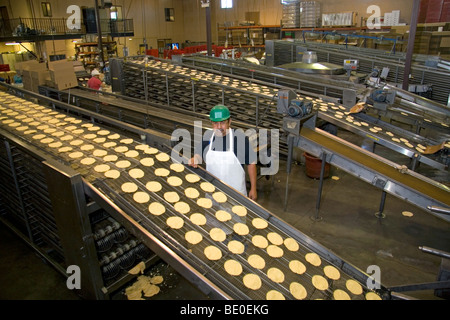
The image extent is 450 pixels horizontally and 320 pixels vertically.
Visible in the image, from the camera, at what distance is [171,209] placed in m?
2.33

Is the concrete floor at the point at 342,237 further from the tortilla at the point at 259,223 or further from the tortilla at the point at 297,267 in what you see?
the tortilla at the point at 259,223

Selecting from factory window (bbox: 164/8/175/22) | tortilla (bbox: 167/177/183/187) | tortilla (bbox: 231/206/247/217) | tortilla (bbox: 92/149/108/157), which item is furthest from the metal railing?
tortilla (bbox: 231/206/247/217)

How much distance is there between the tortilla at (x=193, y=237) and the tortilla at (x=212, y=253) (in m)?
0.08

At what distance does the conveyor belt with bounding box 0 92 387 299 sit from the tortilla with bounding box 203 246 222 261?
0.08 ft

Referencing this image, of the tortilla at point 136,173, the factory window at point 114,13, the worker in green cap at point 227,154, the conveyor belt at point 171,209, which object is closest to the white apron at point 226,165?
the worker in green cap at point 227,154

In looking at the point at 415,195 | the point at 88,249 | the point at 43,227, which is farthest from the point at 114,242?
the point at 415,195

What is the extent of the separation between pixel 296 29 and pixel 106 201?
45.5 feet

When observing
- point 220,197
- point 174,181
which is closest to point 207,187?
point 220,197

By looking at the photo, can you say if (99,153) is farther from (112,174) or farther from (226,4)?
(226,4)

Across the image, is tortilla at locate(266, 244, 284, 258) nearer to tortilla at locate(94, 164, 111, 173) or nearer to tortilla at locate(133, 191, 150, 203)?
tortilla at locate(133, 191, 150, 203)

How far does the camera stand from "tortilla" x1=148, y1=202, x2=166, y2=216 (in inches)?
87.8

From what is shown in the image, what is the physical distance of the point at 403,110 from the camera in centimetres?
576

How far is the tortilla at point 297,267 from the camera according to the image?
2.06 m
